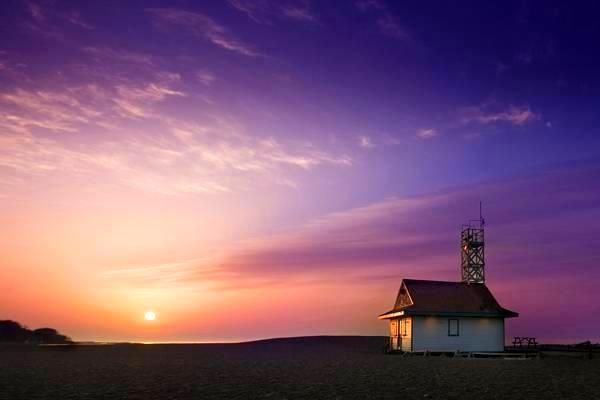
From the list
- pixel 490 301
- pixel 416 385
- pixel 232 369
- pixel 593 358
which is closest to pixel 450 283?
pixel 490 301

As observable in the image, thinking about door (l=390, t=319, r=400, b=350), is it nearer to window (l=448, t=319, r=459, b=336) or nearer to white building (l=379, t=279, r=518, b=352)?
white building (l=379, t=279, r=518, b=352)

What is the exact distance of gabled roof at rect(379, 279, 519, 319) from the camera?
5072 cm

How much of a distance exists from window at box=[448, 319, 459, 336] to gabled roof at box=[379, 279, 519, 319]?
770 millimetres

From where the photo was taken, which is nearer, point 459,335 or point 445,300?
point 459,335

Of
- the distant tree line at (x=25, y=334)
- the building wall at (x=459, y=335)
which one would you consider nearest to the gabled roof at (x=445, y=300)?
the building wall at (x=459, y=335)

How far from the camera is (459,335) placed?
50.7m

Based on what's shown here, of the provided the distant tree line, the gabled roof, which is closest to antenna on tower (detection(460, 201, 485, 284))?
the gabled roof

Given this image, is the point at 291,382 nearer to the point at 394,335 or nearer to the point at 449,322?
the point at 449,322

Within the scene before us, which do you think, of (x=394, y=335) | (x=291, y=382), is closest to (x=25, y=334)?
(x=394, y=335)

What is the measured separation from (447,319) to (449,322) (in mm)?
292

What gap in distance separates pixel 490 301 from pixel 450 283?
3.88 meters

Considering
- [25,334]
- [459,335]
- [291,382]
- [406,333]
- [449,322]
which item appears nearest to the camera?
[291,382]

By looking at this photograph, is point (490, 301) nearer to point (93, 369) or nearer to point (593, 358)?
point (593, 358)

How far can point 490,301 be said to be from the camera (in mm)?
53375
